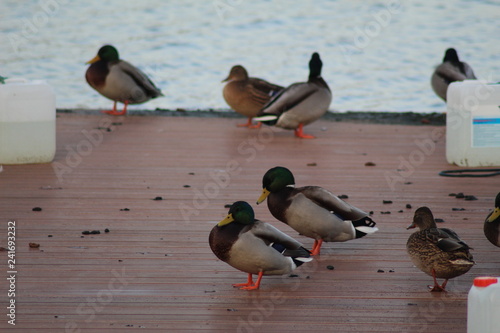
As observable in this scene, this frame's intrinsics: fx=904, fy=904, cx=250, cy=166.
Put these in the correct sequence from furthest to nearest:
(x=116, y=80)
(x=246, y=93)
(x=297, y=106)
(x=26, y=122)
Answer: (x=116, y=80)
(x=246, y=93)
(x=297, y=106)
(x=26, y=122)

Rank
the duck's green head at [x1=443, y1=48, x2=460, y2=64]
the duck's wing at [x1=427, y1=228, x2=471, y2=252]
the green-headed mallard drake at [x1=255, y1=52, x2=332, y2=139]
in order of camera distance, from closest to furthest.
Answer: the duck's wing at [x1=427, y1=228, x2=471, y2=252] < the green-headed mallard drake at [x1=255, y1=52, x2=332, y2=139] < the duck's green head at [x1=443, y1=48, x2=460, y2=64]

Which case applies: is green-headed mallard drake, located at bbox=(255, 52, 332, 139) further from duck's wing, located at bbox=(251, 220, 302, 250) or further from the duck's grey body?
duck's wing, located at bbox=(251, 220, 302, 250)

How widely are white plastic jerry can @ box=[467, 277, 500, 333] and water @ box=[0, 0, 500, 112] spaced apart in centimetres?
951

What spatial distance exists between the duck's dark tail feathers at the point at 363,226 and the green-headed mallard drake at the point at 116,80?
5.11 m

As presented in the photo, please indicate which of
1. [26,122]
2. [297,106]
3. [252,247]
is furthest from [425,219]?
[297,106]

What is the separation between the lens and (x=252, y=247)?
420 centimetres

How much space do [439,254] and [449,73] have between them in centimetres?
569

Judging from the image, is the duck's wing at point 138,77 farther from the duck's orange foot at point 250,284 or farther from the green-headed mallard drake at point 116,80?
the duck's orange foot at point 250,284

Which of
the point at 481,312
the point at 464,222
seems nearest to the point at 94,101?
the point at 464,222

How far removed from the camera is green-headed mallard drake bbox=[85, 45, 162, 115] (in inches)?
372

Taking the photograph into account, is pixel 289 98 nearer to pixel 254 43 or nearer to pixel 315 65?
pixel 315 65

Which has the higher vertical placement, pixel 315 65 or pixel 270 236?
pixel 270 236

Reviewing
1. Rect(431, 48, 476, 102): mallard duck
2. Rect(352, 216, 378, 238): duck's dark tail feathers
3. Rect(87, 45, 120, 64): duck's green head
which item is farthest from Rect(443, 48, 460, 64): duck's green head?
Rect(352, 216, 378, 238): duck's dark tail feathers

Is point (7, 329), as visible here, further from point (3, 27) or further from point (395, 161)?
point (3, 27)
